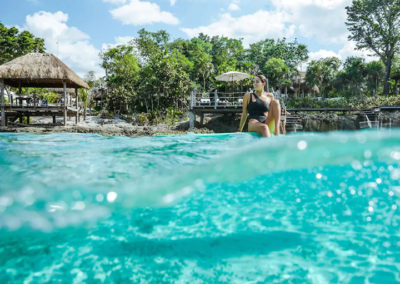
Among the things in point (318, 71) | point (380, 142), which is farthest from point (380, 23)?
point (380, 142)

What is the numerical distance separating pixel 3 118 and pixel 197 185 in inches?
770

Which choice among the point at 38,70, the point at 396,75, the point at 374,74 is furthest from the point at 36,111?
the point at 374,74

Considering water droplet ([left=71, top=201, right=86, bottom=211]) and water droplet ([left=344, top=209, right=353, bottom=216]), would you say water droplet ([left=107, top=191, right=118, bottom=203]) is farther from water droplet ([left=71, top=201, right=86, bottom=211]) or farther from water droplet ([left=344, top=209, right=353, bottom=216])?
water droplet ([left=344, top=209, right=353, bottom=216])

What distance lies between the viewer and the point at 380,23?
3616 centimetres

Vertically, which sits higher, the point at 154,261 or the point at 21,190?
the point at 21,190

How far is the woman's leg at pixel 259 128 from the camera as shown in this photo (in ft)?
19.5

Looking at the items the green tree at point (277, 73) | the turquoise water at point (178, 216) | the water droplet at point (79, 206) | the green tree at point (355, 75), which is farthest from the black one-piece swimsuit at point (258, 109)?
the green tree at point (355, 75)

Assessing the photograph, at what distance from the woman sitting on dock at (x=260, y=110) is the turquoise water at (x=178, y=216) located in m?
0.35

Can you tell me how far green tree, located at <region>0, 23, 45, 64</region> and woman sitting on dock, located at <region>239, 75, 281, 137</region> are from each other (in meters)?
35.9

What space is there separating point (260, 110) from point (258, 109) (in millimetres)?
47

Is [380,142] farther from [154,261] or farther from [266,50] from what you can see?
[266,50]

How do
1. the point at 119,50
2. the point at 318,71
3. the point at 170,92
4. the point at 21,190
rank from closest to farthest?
the point at 21,190 → the point at 170,92 → the point at 119,50 → the point at 318,71

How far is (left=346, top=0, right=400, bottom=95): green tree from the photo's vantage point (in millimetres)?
35312

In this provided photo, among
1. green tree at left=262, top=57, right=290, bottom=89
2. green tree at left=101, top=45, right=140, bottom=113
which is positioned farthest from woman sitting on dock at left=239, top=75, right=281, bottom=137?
green tree at left=262, top=57, right=290, bottom=89
